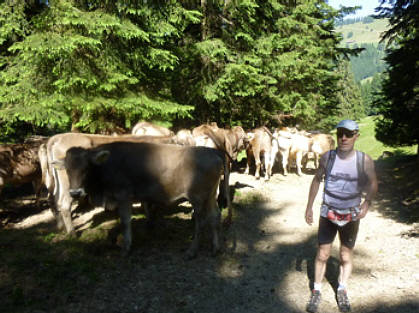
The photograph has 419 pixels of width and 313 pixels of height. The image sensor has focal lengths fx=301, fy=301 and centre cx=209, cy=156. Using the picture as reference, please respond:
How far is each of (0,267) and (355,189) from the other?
647cm

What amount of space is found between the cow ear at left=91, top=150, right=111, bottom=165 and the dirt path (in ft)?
6.76

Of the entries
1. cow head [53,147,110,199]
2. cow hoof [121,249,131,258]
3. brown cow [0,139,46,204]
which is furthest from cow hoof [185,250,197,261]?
brown cow [0,139,46,204]

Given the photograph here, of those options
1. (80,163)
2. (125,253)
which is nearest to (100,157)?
(80,163)

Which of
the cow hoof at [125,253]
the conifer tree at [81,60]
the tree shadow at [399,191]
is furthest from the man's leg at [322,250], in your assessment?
the conifer tree at [81,60]

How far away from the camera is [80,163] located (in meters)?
6.23

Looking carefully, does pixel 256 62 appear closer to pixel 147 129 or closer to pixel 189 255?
pixel 147 129

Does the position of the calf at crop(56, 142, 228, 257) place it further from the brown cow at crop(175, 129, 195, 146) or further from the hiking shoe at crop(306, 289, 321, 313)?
the brown cow at crop(175, 129, 195, 146)

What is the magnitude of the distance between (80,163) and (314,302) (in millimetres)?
5084

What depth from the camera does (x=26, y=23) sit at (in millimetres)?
9703

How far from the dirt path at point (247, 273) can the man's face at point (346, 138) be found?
2.67 metres

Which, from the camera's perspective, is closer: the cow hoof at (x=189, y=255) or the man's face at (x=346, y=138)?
the man's face at (x=346, y=138)

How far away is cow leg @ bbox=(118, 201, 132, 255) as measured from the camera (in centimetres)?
648

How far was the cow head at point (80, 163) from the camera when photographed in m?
6.18

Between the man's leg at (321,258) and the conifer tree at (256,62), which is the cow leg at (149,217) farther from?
the conifer tree at (256,62)
